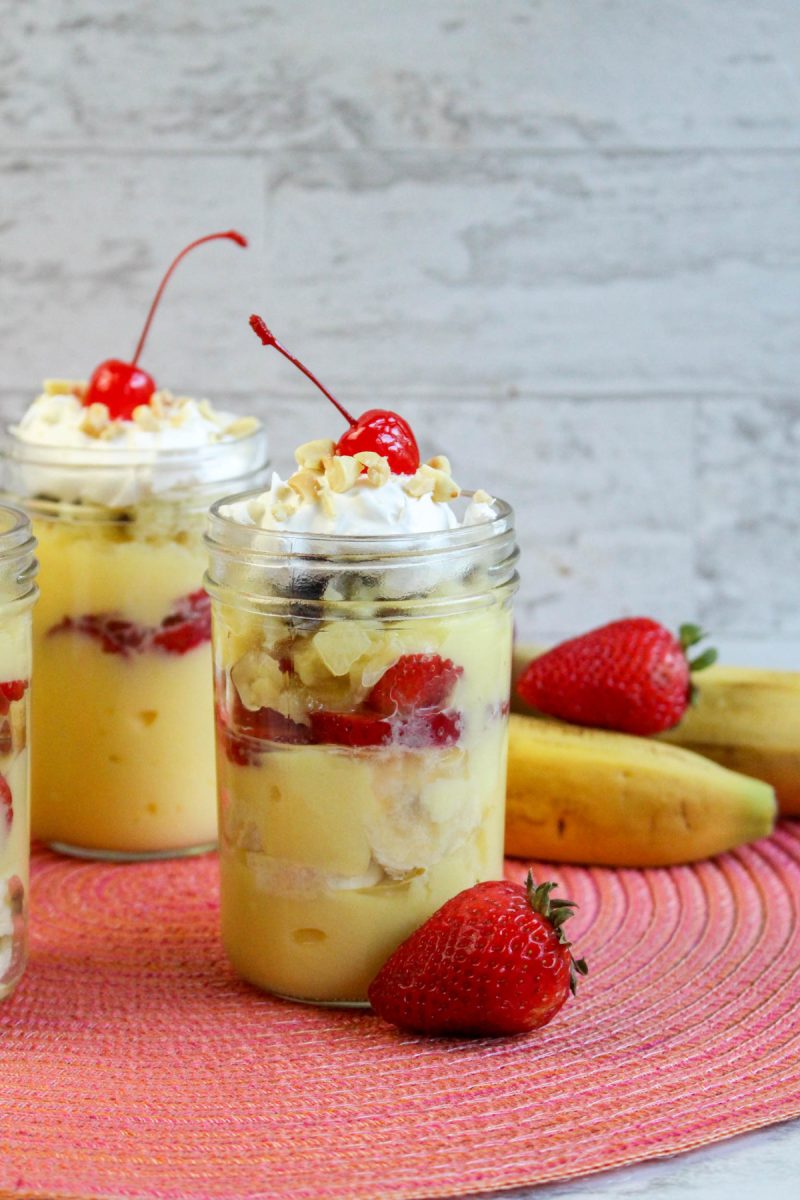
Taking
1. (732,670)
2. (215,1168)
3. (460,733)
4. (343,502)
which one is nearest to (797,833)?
(732,670)

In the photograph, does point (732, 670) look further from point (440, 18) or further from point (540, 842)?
point (440, 18)

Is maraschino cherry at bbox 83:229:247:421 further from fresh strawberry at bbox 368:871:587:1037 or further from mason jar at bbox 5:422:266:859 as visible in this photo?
fresh strawberry at bbox 368:871:587:1037

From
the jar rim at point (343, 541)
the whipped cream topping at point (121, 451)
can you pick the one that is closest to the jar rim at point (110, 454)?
the whipped cream topping at point (121, 451)

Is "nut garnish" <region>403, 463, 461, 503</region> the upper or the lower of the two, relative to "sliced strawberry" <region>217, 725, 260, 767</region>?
upper

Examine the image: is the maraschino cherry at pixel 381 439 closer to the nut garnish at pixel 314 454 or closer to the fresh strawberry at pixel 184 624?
the nut garnish at pixel 314 454

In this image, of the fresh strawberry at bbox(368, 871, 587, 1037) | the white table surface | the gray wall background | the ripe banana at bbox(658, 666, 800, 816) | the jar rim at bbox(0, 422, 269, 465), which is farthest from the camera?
the gray wall background

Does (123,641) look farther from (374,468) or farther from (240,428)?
(374,468)

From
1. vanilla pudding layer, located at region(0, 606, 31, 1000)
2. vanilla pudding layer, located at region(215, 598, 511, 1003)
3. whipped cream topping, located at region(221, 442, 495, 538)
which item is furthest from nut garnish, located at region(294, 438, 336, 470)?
vanilla pudding layer, located at region(0, 606, 31, 1000)
